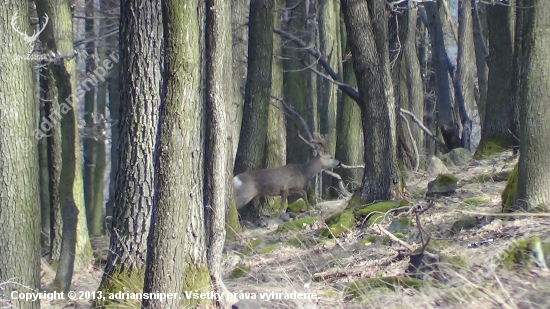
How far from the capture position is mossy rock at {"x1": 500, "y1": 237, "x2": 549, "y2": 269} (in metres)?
5.17

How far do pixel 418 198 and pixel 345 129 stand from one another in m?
5.84

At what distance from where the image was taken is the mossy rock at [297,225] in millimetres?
11344

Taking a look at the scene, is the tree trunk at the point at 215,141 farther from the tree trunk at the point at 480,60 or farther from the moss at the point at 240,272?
the tree trunk at the point at 480,60

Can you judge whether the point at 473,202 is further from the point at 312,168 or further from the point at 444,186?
the point at 312,168

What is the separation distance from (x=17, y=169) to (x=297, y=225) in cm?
501

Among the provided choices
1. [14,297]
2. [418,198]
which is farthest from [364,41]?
[14,297]

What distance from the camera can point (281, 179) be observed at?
1457 cm


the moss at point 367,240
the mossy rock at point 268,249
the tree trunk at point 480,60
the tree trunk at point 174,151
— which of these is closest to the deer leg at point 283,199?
the mossy rock at point 268,249

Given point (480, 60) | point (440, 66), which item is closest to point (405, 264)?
point (440, 66)

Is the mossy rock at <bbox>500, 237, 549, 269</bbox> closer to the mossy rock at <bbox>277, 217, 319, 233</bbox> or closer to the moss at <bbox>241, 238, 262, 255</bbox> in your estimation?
the moss at <bbox>241, 238, 262, 255</bbox>

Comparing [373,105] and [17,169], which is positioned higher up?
[373,105]

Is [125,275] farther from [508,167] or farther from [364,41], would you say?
[508,167]

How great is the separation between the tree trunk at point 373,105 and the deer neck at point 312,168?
17.0 ft

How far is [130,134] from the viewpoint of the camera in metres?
7.30
